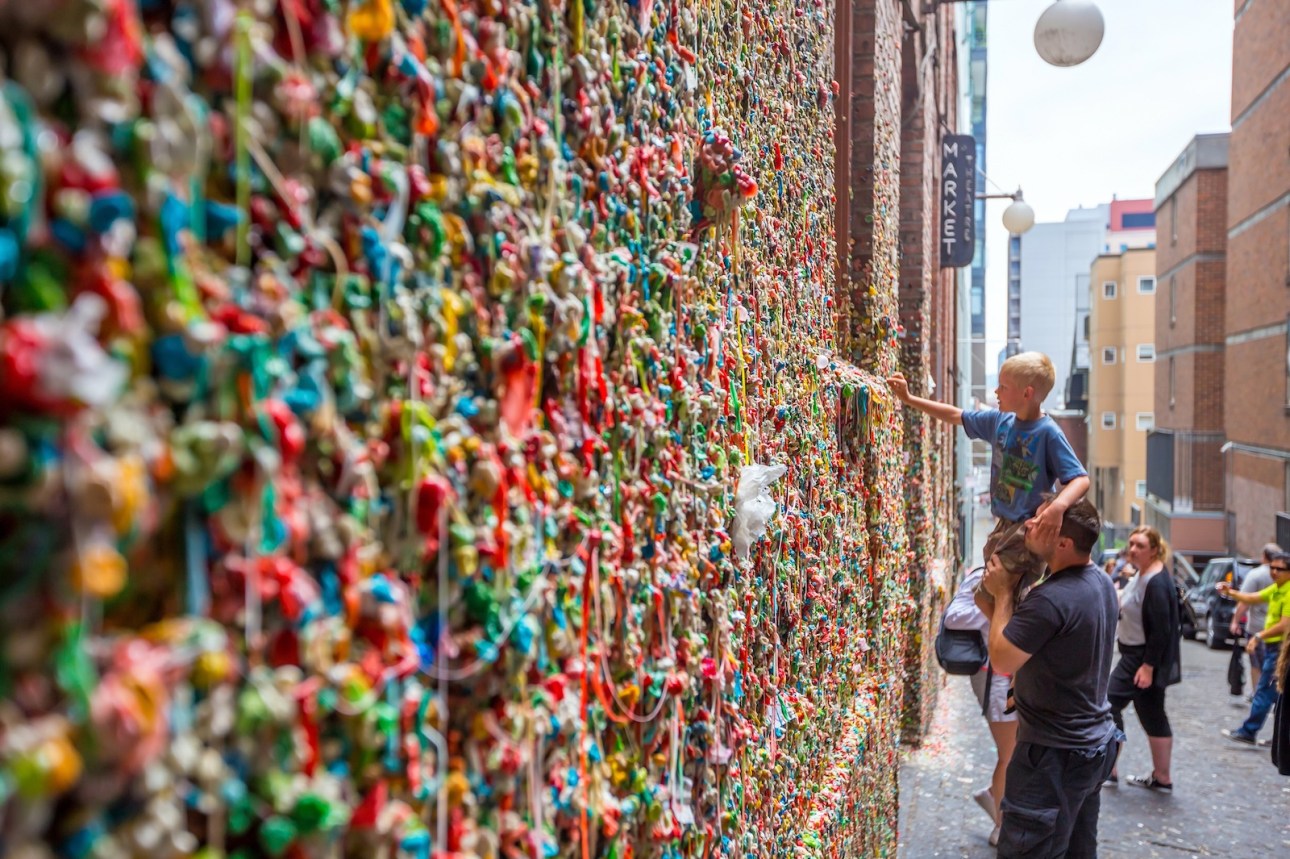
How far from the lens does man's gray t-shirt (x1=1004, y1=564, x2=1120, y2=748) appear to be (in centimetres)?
347

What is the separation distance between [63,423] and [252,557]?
0.57ft

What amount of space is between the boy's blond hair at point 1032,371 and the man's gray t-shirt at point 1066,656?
83cm

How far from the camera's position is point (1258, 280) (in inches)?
926

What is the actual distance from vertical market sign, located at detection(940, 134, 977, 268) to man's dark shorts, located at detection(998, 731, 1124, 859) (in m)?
7.81

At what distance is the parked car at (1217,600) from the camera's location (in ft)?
45.6

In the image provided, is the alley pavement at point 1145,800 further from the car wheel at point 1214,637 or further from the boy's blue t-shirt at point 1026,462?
the car wheel at point 1214,637

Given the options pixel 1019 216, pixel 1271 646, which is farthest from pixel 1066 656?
pixel 1019 216

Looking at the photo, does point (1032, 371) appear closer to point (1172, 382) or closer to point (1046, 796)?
point (1046, 796)

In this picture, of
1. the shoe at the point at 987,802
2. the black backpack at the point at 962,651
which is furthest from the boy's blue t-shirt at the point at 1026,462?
the shoe at the point at 987,802

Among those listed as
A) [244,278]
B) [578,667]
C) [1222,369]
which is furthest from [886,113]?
[1222,369]

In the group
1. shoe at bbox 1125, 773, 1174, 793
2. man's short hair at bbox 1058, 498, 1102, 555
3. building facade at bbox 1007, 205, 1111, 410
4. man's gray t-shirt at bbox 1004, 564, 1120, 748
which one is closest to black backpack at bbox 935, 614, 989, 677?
man's gray t-shirt at bbox 1004, 564, 1120, 748

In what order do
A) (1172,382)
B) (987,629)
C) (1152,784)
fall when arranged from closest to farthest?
(987,629), (1152,784), (1172,382)

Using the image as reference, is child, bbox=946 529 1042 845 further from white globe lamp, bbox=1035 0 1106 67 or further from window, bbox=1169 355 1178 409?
window, bbox=1169 355 1178 409

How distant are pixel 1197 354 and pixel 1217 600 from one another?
18438 millimetres
